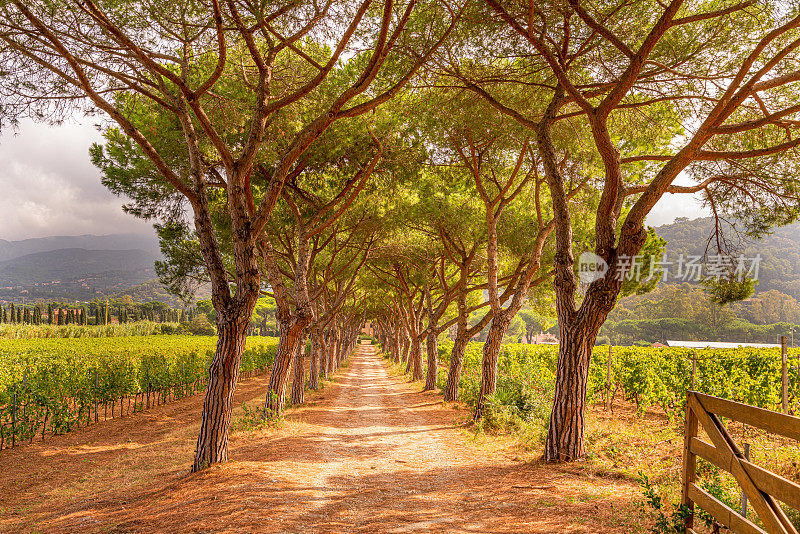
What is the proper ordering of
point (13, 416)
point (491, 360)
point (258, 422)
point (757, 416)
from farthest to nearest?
1. point (491, 360)
2. point (258, 422)
3. point (13, 416)
4. point (757, 416)

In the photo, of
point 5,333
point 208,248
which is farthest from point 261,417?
point 5,333

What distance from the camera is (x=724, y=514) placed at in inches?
123

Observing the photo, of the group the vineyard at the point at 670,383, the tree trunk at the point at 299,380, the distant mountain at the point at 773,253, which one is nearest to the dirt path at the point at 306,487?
the vineyard at the point at 670,383

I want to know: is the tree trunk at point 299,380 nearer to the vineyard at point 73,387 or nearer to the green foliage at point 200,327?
the vineyard at point 73,387

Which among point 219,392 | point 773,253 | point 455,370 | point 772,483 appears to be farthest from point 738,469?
point 773,253

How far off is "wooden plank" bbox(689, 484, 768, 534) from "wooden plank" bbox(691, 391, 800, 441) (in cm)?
57

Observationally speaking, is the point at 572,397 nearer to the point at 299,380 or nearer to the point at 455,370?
the point at 455,370

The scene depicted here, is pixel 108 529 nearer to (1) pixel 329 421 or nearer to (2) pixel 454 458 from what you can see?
(2) pixel 454 458

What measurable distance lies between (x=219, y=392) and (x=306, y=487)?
1.78 m

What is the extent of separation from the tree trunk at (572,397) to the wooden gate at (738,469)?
2.63m

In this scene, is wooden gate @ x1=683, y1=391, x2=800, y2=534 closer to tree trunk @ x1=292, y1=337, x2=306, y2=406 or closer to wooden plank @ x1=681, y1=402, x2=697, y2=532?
wooden plank @ x1=681, y1=402, x2=697, y2=532

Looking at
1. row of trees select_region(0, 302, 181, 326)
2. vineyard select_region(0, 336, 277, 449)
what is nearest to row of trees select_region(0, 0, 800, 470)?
vineyard select_region(0, 336, 277, 449)

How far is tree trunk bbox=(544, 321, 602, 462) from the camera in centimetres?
652

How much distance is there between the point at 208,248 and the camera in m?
6.29
